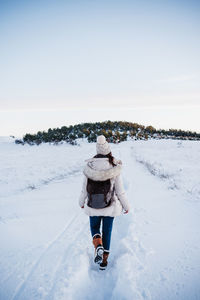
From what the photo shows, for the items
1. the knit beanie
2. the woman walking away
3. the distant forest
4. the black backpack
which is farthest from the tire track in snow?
the distant forest

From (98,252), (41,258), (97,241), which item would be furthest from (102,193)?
(41,258)

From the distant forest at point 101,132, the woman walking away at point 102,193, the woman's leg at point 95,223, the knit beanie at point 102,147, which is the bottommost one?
the distant forest at point 101,132

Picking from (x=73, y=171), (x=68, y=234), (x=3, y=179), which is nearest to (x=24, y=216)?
(x=68, y=234)

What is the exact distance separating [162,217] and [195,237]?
3.40 ft

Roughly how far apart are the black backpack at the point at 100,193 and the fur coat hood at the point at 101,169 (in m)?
0.10

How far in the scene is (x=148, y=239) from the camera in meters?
3.73

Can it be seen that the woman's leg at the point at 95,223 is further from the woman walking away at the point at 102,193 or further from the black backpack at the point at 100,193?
the black backpack at the point at 100,193

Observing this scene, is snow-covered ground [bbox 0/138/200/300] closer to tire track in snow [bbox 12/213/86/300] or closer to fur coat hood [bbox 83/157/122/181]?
tire track in snow [bbox 12/213/86/300]

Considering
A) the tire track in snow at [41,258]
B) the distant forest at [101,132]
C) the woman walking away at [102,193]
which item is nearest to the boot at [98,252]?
the woman walking away at [102,193]

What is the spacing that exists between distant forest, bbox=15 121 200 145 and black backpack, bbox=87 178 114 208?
1210 inches

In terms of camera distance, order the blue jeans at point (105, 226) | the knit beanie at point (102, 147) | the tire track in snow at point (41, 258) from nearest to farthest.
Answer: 1. the tire track in snow at point (41, 258)
2. the knit beanie at point (102, 147)
3. the blue jeans at point (105, 226)

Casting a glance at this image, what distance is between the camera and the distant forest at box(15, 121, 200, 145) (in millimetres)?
35750

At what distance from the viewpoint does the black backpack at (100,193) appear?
2711mm

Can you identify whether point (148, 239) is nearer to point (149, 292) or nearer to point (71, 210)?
point (149, 292)
